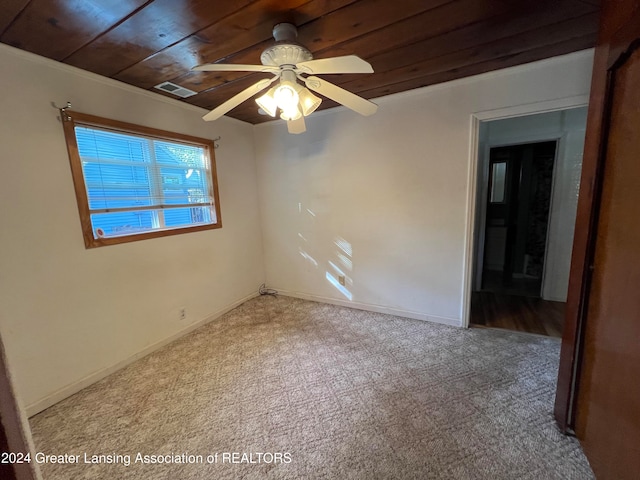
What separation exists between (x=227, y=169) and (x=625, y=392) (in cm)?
344

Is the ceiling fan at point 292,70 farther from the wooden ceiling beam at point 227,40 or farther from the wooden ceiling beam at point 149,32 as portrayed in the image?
the wooden ceiling beam at point 149,32

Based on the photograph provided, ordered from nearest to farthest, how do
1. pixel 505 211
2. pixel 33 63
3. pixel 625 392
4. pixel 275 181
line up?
pixel 625 392
pixel 33 63
pixel 275 181
pixel 505 211

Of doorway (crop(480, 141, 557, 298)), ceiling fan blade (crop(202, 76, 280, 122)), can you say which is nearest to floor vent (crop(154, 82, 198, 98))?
ceiling fan blade (crop(202, 76, 280, 122))

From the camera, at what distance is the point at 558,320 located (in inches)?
111

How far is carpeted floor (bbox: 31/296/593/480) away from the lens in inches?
54.4

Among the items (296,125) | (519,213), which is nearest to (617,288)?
(296,125)

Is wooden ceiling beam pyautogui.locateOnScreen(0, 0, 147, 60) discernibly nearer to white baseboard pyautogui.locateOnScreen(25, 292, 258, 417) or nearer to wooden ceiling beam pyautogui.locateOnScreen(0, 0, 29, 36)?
wooden ceiling beam pyautogui.locateOnScreen(0, 0, 29, 36)

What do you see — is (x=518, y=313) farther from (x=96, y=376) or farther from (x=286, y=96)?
(x=96, y=376)

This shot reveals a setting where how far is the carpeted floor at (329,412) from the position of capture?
138 cm

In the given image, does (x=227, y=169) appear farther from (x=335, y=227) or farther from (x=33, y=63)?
(x=33, y=63)

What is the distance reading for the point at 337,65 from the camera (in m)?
1.29

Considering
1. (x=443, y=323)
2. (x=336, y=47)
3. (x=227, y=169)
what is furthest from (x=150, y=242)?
(x=443, y=323)

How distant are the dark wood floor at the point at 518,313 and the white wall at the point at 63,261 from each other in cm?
317

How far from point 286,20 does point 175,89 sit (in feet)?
4.49
